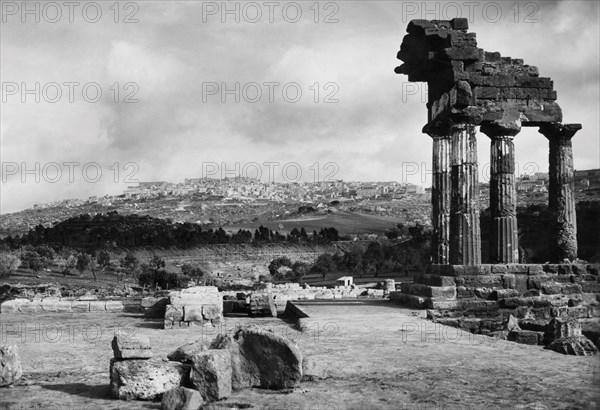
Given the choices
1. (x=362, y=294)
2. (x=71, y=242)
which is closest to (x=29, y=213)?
(x=71, y=242)

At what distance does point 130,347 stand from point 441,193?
12253mm

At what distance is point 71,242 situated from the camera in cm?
6650

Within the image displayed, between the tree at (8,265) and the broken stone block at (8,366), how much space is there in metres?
36.4

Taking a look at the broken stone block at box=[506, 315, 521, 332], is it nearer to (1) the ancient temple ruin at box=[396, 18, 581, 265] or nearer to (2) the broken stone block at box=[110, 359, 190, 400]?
(1) the ancient temple ruin at box=[396, 18, 581, 265]

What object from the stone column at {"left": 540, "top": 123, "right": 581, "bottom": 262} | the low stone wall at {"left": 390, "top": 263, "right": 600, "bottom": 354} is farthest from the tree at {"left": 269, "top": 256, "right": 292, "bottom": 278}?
the low stone wall at {"left": 390, "top": 263, "right": 600, "bottom": 354}

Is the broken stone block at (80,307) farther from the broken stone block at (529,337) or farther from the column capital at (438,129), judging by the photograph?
the broken stone block at (529,337)

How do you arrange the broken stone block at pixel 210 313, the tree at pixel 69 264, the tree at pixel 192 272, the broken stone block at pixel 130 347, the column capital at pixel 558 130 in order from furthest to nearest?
the tree at pixel 192 272
the tree at pixel 69 264
the column capital at pixel 558 130
the broken stone block at pixel 210 313
the broken stone block at pixel 130 347

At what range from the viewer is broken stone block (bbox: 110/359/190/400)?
754cm

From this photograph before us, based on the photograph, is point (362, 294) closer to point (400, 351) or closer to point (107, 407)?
point (400, 351)

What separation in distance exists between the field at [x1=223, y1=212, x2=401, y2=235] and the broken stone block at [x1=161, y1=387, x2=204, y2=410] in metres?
89.7

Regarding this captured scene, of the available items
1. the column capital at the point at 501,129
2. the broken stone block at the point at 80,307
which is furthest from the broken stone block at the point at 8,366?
the column capital at the point at 501,129

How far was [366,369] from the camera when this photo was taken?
30.3ft

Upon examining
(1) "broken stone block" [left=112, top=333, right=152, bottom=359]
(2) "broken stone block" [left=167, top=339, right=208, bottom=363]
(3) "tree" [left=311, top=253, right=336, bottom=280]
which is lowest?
(2) "broken stone block" [left=167, top=339, right=208, bottom=363]

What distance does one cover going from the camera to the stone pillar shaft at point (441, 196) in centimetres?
1828
